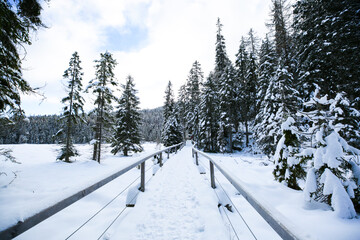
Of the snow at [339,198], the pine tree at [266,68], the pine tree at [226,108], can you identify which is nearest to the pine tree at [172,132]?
the pine tree at [226,108]

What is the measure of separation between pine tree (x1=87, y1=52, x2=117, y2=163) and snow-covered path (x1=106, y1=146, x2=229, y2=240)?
51.9 feet

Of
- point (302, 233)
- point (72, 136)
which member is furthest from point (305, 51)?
point (72, 136)

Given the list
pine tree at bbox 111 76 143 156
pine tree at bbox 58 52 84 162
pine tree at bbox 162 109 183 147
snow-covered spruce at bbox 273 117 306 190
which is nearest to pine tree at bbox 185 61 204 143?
pine tree at bbox 162 109 183 147

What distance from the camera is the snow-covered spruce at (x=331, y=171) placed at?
308 cm

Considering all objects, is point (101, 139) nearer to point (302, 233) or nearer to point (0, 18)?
point (0, 18)

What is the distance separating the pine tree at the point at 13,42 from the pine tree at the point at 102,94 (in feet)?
42.1

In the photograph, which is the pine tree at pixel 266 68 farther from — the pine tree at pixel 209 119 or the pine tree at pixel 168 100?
the pine tree at pixel 168 100

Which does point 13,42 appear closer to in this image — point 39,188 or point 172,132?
point 39,188

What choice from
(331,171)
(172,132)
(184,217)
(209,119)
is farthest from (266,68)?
(184,217)

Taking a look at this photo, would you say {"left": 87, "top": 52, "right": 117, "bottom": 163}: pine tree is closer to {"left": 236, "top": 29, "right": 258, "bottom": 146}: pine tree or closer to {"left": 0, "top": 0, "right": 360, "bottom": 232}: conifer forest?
{"left": 0, "top": 0, "right": 360, "bottom": 232}: conifer forest

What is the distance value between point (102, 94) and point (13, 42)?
14.1 m

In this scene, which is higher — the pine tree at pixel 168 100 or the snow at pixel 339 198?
the pine tree at pixel 168 100

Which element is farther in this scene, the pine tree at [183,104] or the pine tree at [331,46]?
the pine tree at [183,104]

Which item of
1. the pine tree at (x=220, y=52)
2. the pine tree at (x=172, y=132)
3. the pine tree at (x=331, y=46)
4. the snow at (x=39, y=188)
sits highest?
the pine tree at (x=220, y=52)
